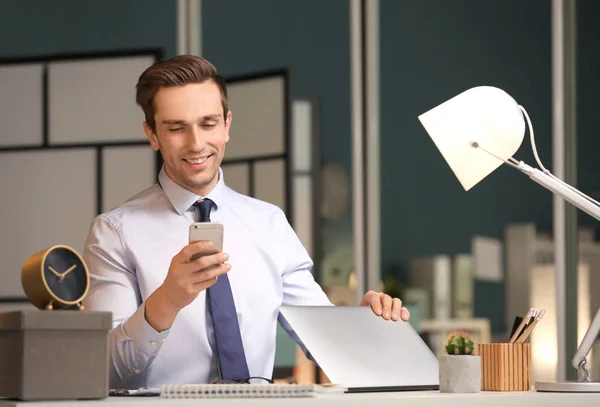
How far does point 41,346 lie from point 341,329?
614 mm

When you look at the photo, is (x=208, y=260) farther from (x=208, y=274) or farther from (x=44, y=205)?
(x=44, y=205)

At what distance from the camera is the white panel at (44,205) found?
5004mm

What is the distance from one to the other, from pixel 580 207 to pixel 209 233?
2.46 feet

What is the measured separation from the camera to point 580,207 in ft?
6.42

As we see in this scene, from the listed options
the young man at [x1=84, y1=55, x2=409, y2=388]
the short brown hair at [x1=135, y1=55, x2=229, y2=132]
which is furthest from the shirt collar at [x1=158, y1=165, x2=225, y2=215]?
the short brown hair at [x1=135, y1=55, x2=229, y2=132]

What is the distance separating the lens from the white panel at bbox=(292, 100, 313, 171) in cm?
502

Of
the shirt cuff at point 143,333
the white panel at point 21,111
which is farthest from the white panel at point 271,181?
the shirt cuff at point 143,333

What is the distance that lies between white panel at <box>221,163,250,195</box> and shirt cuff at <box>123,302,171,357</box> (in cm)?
330

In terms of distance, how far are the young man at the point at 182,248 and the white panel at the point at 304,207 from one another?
2.75 m

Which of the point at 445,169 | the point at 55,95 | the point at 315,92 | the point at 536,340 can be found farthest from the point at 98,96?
the point at 536,340

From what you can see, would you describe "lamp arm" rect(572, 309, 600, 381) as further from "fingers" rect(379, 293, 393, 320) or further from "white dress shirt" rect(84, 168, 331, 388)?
"white dress shirt" rect(84, 168, 331, 388)

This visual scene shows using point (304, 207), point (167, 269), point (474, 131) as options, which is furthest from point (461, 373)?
point (304, 207)

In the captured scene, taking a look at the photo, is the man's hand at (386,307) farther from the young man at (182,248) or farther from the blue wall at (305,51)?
the blue wall at (305,51)

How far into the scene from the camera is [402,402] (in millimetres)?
1590
